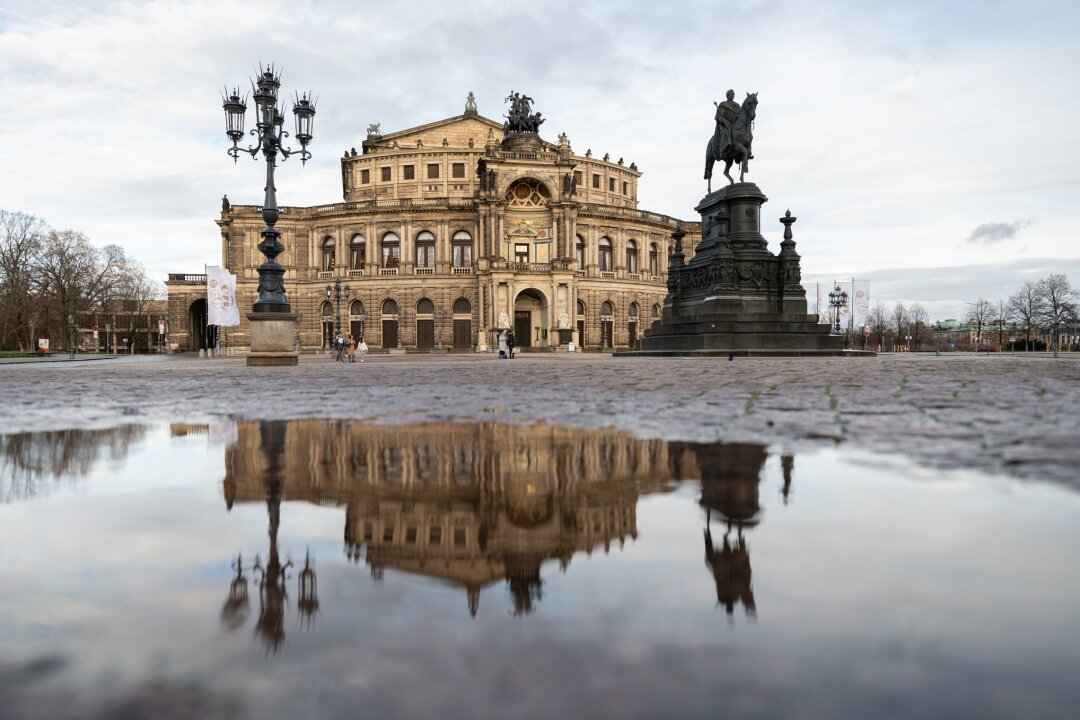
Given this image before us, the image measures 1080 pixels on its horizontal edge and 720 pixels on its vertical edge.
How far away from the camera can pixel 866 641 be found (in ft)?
3.49

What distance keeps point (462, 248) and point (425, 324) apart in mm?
6151

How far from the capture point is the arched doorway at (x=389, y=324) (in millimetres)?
49750

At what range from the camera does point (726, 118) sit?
18844 millimetres

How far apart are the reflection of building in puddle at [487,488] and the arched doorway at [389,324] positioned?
47.0 metres

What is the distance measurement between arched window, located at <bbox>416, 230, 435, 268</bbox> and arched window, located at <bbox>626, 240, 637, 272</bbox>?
48.8ft

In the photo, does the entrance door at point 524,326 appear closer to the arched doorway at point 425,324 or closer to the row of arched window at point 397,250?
the row of arched window at point 397,250

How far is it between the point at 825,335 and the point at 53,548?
1896 cm

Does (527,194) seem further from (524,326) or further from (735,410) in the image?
(735,410)

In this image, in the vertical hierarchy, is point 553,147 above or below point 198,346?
above

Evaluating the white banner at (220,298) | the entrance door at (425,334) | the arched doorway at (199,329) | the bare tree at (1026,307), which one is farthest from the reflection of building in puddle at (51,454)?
the bare tree at (1026,307)

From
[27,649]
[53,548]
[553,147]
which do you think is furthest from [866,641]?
[553,147]

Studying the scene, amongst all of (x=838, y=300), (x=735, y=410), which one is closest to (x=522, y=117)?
(x=838, y=300)

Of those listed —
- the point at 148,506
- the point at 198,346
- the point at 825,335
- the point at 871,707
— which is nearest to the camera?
the point at 871,707

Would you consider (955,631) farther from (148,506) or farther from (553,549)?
(148,506)
